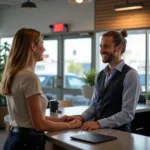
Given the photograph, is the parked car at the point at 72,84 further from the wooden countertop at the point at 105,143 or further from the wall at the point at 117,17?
the wooden countertop at the point at 105,143

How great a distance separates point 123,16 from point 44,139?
425 cm

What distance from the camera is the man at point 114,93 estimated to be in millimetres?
2305

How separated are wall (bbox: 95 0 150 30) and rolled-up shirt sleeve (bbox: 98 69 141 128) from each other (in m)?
3.41

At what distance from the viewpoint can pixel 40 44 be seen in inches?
78.4

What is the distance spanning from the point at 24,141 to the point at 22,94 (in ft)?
0.96

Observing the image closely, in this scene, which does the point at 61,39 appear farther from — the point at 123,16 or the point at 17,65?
the point at 17,65

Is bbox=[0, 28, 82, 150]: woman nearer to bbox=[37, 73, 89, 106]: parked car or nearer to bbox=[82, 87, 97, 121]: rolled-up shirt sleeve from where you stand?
bbox=[82, 87, 97, 121]: rolled-up shirt sleeve

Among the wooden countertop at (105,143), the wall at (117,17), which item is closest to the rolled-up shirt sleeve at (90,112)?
the wooden countertop at (105,143)

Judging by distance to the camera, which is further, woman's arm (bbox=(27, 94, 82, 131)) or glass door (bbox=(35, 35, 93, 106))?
glass door (bbox=(35, 35, 93, 106))

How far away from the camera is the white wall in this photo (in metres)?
6.56

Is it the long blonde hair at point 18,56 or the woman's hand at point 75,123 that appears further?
the woman's hand at point 75,123

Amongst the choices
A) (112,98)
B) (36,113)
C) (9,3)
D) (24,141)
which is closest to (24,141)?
(24,141)

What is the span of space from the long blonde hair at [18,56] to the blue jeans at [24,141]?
28cm

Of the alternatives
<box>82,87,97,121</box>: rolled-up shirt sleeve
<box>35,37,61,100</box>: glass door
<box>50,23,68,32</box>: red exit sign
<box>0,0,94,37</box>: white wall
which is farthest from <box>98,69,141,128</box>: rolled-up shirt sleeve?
<box>35,37,61,100</box>: glass door
